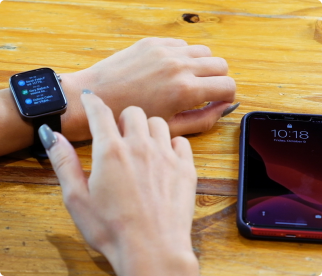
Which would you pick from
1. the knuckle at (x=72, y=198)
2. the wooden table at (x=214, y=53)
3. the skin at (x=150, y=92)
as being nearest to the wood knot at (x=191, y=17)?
the wooden table at (x=214, y=53)

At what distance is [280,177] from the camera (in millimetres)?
689

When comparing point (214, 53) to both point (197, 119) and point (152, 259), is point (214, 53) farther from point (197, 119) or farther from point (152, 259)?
point (152, 259)

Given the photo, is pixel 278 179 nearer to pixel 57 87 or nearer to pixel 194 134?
pixel 194 134

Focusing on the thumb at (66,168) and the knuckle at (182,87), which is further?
the knuckle at (182,87)

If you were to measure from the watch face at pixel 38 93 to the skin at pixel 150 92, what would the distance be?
0.09 ft

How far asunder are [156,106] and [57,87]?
0.57 feet

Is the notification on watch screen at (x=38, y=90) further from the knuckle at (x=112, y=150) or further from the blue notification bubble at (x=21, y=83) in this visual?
the knuckle at (x=112, y=150)

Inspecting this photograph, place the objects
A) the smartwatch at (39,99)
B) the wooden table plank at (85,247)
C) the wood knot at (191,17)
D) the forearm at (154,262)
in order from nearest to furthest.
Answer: the forearm at (154,262) < the wooden table plank at (85,247) < the smartwatch at (39,99) < the wood knot at (191,17)

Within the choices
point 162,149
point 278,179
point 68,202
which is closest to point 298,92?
point 278,179

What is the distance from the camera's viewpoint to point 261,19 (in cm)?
105

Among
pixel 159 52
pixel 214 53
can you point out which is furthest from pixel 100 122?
pixel 214 53

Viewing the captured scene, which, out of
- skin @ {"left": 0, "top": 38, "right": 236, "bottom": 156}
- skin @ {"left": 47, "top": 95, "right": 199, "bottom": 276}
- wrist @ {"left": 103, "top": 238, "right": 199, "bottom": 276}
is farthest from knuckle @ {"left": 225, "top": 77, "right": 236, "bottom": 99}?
wrist @ {"left": 103, "top": 238, "right": 199, "bottom": 276}

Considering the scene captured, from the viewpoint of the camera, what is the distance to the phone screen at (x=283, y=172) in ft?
2.13

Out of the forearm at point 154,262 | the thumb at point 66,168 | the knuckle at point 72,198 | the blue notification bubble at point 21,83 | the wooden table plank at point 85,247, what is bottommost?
the wooden table plank at point 85,247
